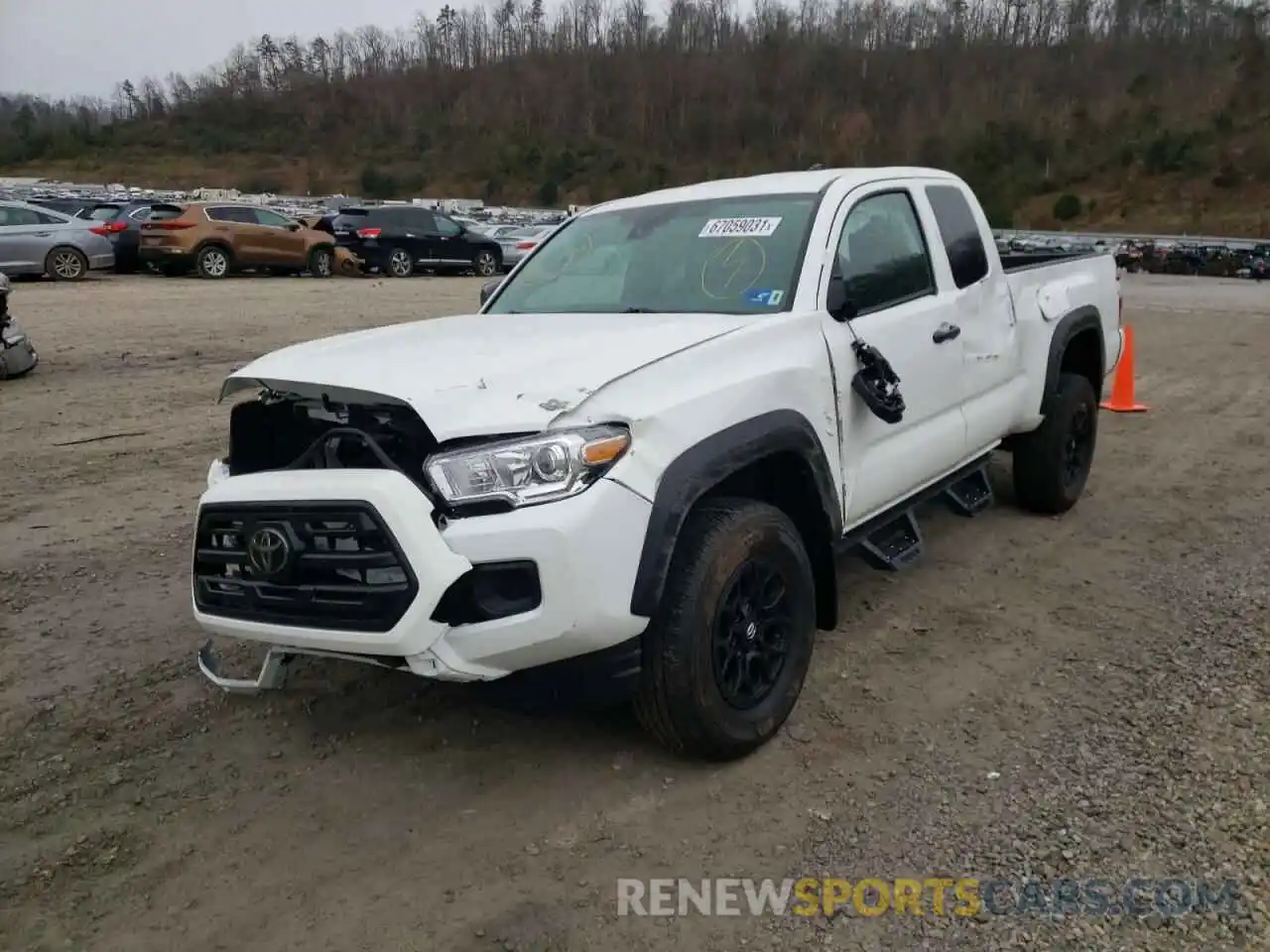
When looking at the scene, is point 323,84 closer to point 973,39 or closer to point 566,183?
point 566,183

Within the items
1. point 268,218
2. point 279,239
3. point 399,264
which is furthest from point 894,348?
point 399,264

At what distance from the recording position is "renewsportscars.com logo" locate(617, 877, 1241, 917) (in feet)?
9.23

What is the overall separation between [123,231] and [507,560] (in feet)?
73.7

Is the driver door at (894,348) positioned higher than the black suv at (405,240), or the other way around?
the driver door at (894,348)

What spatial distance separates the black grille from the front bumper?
33 millimetres

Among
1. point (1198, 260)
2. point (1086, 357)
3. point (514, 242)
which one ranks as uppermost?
point (1086, 357)

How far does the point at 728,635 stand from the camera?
3.39 metres

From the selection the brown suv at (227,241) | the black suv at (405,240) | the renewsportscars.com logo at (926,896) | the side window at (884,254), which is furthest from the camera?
the black suv at (405,240)

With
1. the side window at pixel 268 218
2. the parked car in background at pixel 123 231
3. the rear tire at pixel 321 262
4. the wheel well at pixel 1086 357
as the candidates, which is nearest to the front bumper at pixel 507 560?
the wheel well at pixel 1086 357

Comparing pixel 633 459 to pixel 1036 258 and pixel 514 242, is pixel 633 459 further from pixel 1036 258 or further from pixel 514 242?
pixel 514 242

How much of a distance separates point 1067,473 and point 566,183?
79581mm

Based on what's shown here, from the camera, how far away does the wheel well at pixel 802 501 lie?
12.2 ft

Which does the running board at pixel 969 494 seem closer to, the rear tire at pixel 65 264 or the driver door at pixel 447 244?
the rear tire at pixel 65 264

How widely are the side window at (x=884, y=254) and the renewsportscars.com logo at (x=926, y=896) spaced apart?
2143mm
